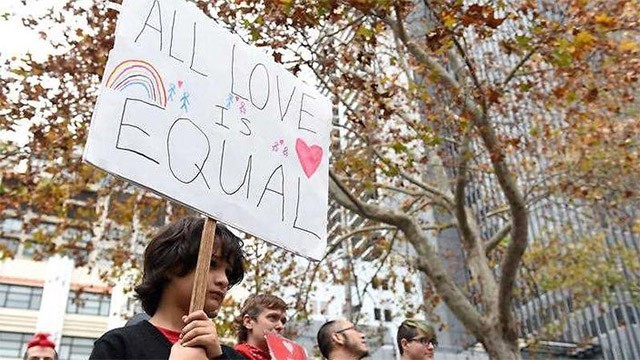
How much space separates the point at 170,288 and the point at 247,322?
1.98 m

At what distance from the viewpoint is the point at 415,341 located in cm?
454

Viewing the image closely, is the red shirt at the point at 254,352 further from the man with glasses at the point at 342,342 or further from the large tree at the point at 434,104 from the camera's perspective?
the large tree at the point at 434,104

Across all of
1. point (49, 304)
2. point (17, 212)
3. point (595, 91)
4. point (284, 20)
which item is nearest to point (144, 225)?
point (17, 212)

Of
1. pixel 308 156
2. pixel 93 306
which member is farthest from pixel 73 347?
pixel 308 156

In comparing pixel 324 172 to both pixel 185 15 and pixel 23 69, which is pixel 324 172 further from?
pixel 23 69

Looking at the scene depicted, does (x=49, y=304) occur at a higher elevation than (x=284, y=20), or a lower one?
Answer: higher

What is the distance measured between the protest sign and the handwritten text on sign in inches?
45.8

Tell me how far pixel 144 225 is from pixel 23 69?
Result: 3554mm

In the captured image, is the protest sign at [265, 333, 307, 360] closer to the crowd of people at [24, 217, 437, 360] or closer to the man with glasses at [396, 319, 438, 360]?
the man with glasses at [396, 319, 438, 360]

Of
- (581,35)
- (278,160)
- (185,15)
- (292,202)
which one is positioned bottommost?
(292,202)

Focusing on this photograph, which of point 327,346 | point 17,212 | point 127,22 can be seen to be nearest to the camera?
point 127,22

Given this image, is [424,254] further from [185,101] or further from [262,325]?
[185,101]

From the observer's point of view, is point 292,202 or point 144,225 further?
point 144,225

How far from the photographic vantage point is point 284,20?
6117 mm
